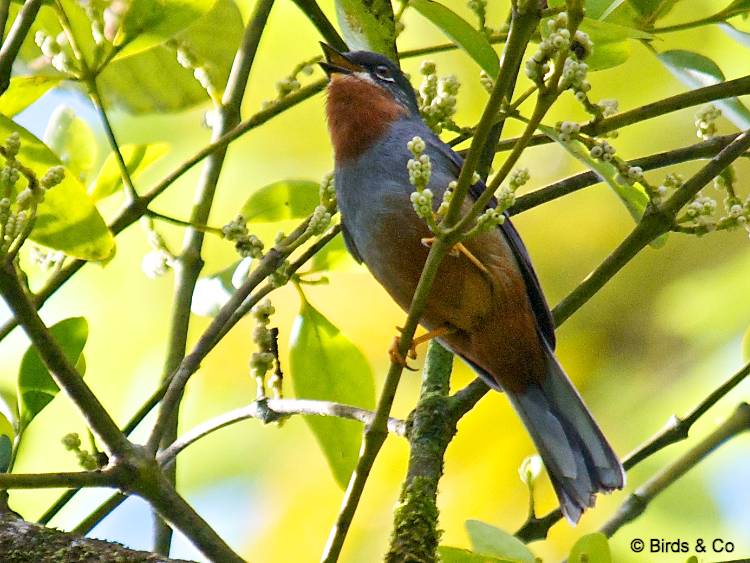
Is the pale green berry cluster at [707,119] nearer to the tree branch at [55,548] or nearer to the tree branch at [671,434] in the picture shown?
the tree branch at [671,434]

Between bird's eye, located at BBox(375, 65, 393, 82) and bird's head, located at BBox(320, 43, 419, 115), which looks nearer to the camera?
bird's head, located at BBox(320, 43, 419, 115)

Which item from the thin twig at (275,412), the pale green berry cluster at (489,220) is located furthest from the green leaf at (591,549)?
the pale green berry cluster at (489,220)

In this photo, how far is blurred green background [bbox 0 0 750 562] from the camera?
5.18m

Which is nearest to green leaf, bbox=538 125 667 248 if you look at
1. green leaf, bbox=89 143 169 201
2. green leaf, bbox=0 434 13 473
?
green leaf, bbox=89 143 169 201

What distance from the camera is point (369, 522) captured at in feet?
17.3

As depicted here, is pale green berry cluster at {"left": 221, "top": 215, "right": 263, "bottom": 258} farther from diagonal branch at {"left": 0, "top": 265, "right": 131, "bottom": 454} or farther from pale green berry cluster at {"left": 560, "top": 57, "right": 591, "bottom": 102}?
pale green berry cluster at {"left": 560, "top": 57, "right": 591, "bottom": 102}

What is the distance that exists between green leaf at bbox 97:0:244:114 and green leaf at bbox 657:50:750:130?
1488 mm

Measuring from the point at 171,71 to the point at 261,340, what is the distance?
1.28 meters

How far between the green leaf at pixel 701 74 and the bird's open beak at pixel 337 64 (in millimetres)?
1342

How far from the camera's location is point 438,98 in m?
2.92

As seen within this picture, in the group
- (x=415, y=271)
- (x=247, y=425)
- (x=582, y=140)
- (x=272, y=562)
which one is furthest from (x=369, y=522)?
(x=582, y=140)

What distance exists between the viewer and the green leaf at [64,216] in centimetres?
258

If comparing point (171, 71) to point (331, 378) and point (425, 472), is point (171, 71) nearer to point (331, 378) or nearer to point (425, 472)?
point (331, 378)

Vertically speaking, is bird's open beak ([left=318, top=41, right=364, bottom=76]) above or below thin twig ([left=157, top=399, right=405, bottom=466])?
above
